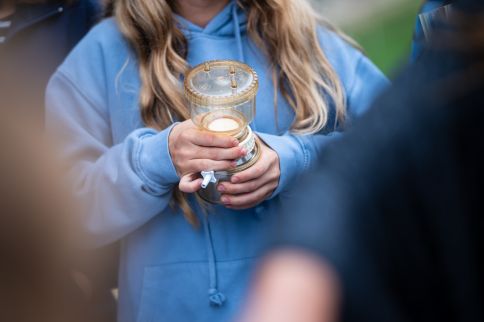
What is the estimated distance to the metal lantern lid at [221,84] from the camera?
5.09 feet

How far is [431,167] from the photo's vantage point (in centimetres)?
70

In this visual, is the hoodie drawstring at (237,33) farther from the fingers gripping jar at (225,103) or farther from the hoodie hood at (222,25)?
the fingers gripping jar at (225,103)

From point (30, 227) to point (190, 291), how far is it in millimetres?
630

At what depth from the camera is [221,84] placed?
1.61 metres

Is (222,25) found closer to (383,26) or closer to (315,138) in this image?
(315,138)

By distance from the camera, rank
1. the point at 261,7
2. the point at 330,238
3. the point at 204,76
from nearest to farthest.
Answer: the point at 330,238 → the point at 204,76 → the point at 261,7

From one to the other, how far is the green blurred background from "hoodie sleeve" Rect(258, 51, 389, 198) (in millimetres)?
813

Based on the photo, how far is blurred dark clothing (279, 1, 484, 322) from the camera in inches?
27.2

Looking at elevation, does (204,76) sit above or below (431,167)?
below

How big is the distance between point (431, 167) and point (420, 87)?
10 cm

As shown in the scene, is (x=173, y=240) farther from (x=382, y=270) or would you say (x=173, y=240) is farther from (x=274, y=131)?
(x=382, y=270)

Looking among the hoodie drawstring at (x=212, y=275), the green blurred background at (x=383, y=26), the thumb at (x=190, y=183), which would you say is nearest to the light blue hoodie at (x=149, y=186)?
the hoodie drawstring at (x=212, y=275)

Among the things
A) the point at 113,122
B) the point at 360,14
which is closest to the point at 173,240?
the point at 113,122

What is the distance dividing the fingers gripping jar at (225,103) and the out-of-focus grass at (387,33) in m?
1.27
